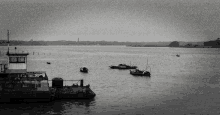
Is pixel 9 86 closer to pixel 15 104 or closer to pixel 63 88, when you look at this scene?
pixel 15 104

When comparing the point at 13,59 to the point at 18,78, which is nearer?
the point at 18,78

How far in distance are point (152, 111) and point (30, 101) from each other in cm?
1832

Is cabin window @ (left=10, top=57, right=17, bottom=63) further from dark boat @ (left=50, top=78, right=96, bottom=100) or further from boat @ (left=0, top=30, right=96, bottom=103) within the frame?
dark boat @ (left=50, top=78, right=96, bottom=100)

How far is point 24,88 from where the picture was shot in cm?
4506

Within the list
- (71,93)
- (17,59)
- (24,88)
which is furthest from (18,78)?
(71,93)

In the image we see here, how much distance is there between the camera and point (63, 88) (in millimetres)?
51375

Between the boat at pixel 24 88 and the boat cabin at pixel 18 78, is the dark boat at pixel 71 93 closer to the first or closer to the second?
the boat at pixel 24 88

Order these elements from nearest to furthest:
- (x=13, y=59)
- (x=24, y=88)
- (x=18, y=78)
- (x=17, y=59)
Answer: (x=24, y=88) → (x=18, y=78) → (x=13, y=59) → (x=17, y=59)

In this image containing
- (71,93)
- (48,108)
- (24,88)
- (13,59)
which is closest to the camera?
(48,108)

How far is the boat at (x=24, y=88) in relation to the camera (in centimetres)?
4447

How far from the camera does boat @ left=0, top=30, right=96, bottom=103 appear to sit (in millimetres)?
44469

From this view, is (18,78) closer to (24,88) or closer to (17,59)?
(17,59)

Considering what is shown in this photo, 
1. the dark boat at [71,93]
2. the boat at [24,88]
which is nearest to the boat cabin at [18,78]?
the boat at [24,88]

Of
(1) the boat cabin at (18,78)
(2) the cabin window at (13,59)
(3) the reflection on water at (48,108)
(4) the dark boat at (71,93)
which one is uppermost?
(2) the cabin window at (13,59)
